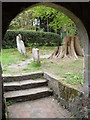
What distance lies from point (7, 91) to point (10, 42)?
7.37 metres

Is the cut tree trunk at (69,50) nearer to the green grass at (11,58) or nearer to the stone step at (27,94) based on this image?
the green grass at (11,58)

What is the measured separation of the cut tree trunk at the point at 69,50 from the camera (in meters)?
7.07

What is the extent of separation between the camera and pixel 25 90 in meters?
4.31

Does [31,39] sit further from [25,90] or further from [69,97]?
[69,97]

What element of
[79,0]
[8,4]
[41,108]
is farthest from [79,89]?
[8,4]

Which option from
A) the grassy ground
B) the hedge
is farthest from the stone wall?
the hedge

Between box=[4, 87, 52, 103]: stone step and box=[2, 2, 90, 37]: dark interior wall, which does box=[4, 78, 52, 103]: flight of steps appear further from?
box=[2, 2, 90, 37]: dark interior wall

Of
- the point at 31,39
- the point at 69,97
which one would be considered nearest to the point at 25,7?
the point at 69,97

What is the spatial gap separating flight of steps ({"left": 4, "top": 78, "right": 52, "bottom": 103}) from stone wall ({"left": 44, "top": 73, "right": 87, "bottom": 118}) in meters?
0.38

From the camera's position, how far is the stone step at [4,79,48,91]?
426 centimetres

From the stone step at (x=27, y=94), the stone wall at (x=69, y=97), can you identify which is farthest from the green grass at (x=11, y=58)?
the stone wall at (x=69, y=97)

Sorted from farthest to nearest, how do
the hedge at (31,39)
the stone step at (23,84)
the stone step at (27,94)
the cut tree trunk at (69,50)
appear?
the hedge at (31,39) < the cut tree trunk at (69,50) < the stone step at (23,84) < the stone step at (27,94)

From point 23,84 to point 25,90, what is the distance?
0.64 feet

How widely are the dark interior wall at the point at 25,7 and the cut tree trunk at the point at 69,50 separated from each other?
4.68 metres
